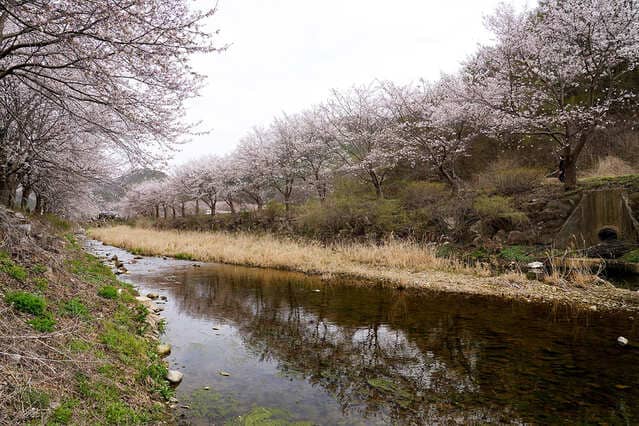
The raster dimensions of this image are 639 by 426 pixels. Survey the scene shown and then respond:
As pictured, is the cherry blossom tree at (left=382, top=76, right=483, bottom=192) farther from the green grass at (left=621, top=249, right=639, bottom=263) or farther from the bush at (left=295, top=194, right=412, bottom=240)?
the green grass at (left=621, top=249, right=639, bottom=263)

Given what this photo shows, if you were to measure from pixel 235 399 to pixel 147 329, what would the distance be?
9.66 feet

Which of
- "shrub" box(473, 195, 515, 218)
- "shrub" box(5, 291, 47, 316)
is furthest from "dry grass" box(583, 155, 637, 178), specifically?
"shrub" box(5, 291, 47, 316)

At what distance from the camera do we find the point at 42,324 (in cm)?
428

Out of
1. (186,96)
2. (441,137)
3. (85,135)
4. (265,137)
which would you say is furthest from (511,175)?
(265,137)

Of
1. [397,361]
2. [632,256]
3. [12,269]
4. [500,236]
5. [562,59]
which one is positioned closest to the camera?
[12,269]

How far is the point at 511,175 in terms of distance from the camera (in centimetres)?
1777

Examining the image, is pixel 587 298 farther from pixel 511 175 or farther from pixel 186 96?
pixel 186 96

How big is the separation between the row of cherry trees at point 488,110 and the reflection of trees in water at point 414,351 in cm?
1056

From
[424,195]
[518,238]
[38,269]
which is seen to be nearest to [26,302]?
[38,269]

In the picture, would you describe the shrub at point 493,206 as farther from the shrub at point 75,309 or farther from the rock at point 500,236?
the shrub at point 75,309

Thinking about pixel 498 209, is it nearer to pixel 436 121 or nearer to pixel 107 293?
pixel 436 121

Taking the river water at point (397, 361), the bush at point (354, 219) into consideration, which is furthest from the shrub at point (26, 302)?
the bush at point (354, 219)

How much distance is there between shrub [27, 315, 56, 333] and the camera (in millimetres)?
4199

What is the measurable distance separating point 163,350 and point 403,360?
14.1 feet
